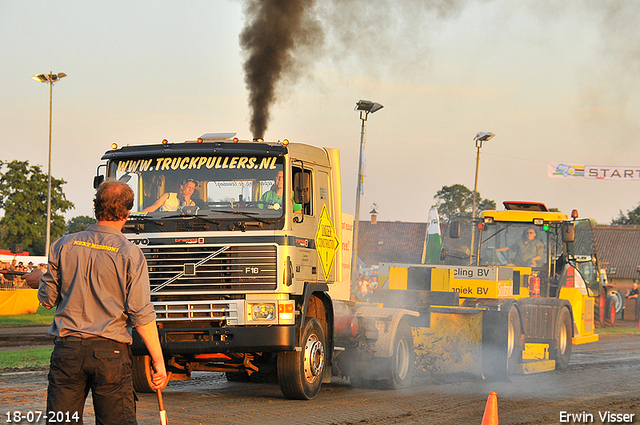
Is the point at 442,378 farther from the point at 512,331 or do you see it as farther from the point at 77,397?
the point at 77,397

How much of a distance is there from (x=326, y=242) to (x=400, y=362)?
2.44 meters

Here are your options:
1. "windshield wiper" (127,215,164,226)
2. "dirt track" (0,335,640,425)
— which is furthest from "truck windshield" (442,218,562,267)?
"windshield wiper" (127,215,164,226)

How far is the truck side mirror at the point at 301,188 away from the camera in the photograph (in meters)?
9.41

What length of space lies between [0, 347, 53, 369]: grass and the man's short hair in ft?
28.3

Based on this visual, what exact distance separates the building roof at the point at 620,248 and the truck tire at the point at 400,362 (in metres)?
58.6

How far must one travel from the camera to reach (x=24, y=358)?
44.2ft

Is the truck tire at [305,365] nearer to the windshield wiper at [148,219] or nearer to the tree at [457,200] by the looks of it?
the windshield wiper at [148,219]

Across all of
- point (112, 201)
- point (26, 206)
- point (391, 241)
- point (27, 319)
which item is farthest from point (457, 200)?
point (112, 201)

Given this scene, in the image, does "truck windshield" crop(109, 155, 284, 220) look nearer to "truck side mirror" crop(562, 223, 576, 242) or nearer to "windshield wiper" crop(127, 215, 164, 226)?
"windshield wiper" crop(127, 215, 164, 226)

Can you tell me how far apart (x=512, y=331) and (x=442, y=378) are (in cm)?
149

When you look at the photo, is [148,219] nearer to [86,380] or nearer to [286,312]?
[286,312]

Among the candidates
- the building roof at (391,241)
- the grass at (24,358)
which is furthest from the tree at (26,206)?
the grass at (24,358)

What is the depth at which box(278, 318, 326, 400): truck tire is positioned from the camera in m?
9.32

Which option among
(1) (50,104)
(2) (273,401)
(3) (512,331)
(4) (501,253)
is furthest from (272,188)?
(1) (50,104)
